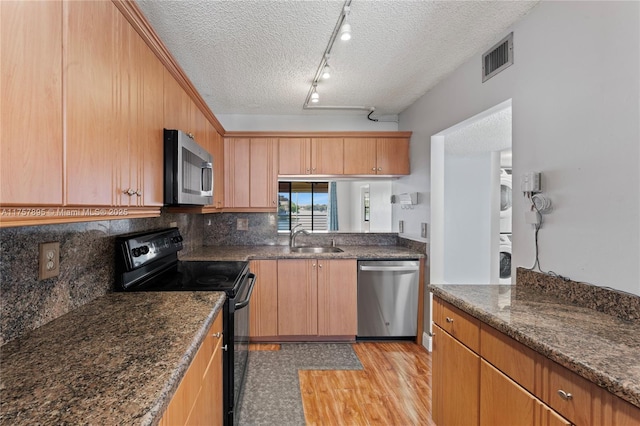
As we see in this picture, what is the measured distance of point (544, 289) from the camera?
5.36 ft

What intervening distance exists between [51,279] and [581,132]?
2.36 m

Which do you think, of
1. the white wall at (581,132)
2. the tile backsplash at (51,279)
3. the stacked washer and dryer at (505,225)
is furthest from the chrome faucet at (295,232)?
the stacked washer and dryer at (505,225)

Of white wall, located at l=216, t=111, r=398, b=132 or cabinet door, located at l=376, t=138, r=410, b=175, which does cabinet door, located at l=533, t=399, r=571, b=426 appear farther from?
white wall, located at l=216, t=111, r=398, b=132

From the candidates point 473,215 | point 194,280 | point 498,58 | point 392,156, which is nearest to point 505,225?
point 473,215

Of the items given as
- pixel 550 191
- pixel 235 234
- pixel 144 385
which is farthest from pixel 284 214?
pixel 144 385

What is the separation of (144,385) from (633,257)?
1.76m

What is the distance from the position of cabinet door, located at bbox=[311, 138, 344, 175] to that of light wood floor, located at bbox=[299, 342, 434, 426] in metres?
1.88

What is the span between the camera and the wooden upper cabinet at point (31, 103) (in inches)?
27.2

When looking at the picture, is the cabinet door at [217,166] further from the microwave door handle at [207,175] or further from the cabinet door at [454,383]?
the cabinet door at [454,383]

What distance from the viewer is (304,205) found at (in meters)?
3.68

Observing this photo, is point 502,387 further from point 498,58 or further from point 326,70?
point 326,70

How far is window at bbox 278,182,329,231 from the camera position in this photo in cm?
366

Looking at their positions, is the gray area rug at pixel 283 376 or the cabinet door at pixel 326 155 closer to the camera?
the gray area rug at pixel 283 376

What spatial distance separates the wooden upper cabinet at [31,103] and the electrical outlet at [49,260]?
48 cm
